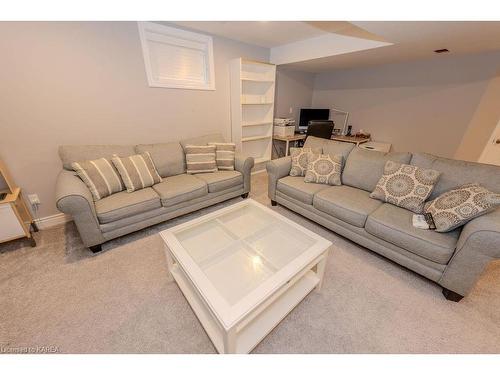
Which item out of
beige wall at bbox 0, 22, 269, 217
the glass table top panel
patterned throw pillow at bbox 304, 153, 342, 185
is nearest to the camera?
the glass table top panel

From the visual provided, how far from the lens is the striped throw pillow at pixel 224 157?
2.69m

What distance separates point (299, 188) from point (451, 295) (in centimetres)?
143

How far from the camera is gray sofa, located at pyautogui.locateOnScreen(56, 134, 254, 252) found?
1.66m

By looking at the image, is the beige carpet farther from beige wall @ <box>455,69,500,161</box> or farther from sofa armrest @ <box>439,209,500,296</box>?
beige wall @ <box>455,69,500,161</box>

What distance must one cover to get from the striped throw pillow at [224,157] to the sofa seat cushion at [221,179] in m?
0.10

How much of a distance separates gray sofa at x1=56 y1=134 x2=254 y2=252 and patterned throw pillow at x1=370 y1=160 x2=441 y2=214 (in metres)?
1.53

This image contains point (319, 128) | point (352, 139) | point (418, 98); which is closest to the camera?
point (418, 98)

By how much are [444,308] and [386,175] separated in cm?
111

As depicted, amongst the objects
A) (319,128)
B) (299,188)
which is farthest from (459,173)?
(319,128)

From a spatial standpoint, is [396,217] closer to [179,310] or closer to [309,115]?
[179,310]

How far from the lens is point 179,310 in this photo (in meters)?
1.35

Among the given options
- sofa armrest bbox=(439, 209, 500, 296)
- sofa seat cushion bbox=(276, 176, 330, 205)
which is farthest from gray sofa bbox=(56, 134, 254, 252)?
sofa armrest bbox=(439, 209, 500, 296)
